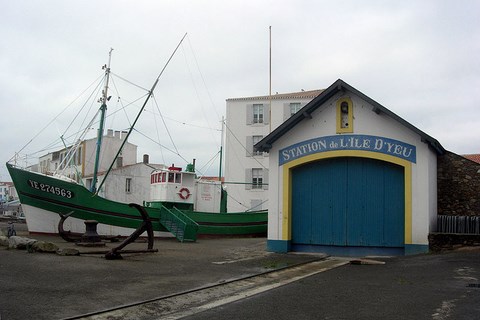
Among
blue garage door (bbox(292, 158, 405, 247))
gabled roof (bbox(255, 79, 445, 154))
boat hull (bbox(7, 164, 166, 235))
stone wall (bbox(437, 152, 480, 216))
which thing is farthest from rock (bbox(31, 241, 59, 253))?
stone wall (bbox(437, 152, 480, 216))

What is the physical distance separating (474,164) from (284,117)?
28574mm

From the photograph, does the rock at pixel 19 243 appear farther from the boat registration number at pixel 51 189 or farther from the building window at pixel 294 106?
the building window at pixel 294 106

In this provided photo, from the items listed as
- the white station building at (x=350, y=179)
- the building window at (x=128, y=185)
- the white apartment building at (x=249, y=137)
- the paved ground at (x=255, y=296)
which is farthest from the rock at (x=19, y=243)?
the white apartment building at (x=249, y=137)

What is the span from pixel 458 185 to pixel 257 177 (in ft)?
93.3

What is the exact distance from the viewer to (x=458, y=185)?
58.1 feet

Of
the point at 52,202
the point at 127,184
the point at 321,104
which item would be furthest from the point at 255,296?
the point at 127,184

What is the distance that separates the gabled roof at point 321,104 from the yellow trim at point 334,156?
103cm

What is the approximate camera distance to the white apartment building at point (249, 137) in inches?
1783

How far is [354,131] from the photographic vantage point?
56.1 feet

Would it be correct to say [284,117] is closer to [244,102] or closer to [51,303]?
[244,102]

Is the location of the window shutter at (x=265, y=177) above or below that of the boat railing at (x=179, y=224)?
above

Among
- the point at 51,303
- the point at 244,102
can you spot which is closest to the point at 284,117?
the point at 244,102

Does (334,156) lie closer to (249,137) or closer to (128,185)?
(128,185)

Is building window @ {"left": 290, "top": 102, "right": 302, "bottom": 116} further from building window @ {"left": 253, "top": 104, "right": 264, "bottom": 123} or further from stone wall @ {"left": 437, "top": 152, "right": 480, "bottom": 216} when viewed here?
stone wall @ {"left": 437, "top": 152, "right": 480, "bottom": 216}
